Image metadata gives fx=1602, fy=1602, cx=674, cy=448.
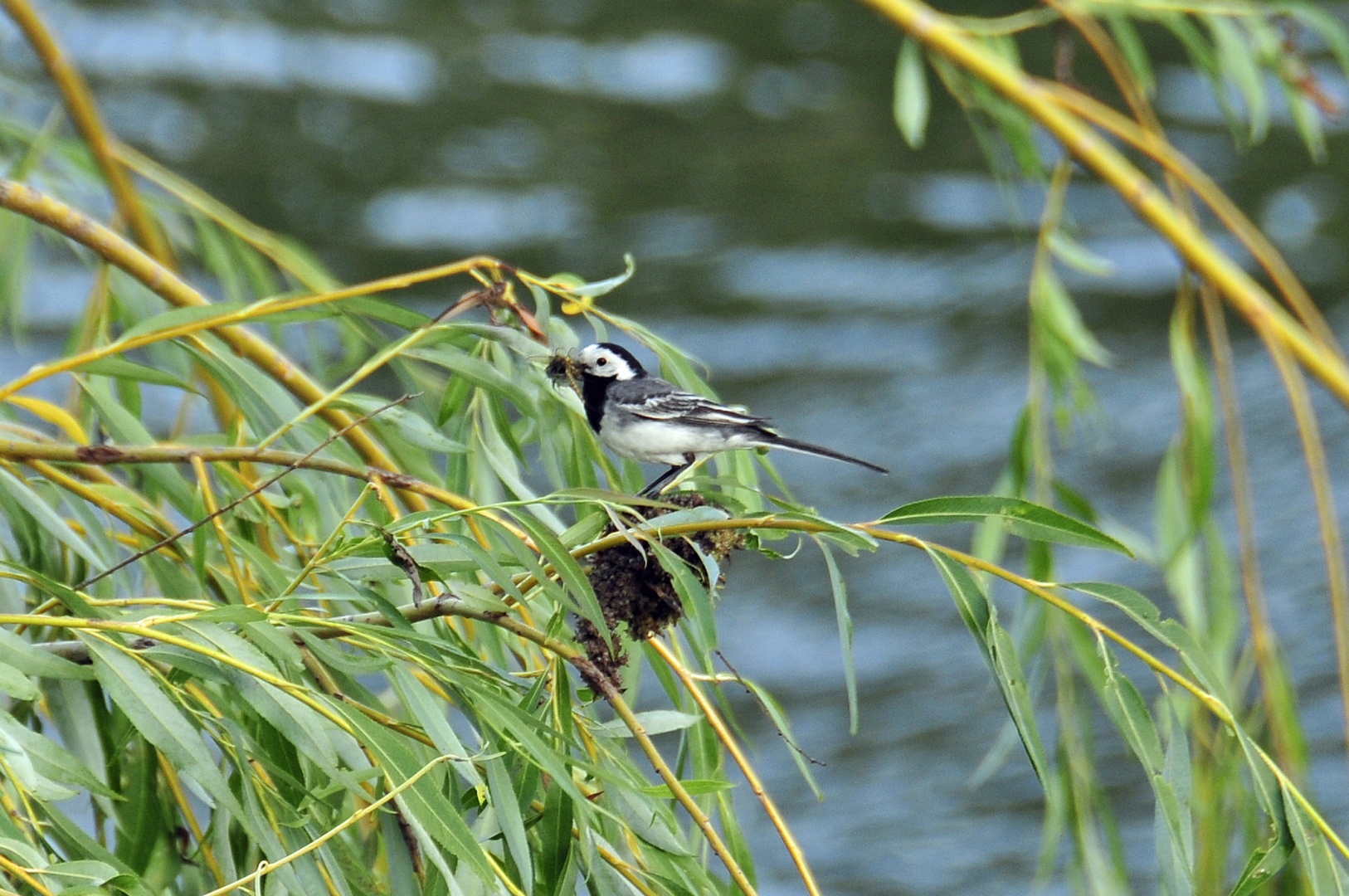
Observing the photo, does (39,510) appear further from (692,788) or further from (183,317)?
(692,788)

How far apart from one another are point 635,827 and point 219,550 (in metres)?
0.90

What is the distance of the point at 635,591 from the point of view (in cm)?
196

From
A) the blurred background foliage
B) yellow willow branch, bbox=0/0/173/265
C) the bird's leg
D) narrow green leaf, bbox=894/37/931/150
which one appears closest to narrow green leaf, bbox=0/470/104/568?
the blurred background foliage

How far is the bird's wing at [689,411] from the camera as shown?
241 centimetres

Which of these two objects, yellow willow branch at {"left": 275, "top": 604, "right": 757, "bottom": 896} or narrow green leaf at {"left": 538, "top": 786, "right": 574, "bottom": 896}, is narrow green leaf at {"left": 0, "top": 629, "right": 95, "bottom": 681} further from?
narrow green leaf at {"left": 538, "top": 786, "right": 574, "bottom": 896}

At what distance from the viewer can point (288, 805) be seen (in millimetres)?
1943

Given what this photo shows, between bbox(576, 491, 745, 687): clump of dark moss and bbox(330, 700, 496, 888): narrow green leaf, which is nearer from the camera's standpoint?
bbox(330, 700, 496, 888): narrow green leaf

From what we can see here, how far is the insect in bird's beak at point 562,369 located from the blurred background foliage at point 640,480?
53mm

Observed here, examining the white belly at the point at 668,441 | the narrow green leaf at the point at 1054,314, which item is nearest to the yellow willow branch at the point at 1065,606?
the white belly at the point at 668,441

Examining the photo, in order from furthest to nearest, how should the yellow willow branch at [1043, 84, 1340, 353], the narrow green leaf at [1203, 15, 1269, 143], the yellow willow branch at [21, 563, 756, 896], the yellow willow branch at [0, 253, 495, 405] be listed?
the narrow green leaf at [1203, 15, 1269, 143]
the yellow willow branch at [1043, 84, 1340, 353]
the yellow willow branch at [0, 253, 495, 405]
the yellow willow branch at [21, 563, 756, 896]

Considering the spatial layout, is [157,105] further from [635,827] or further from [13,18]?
[635,827]

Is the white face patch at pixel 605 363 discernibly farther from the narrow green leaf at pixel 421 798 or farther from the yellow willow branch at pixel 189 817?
the narrow green leaf at pixel 421 798

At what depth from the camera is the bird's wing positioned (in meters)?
2.41

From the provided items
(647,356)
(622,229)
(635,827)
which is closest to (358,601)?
(635,827)
